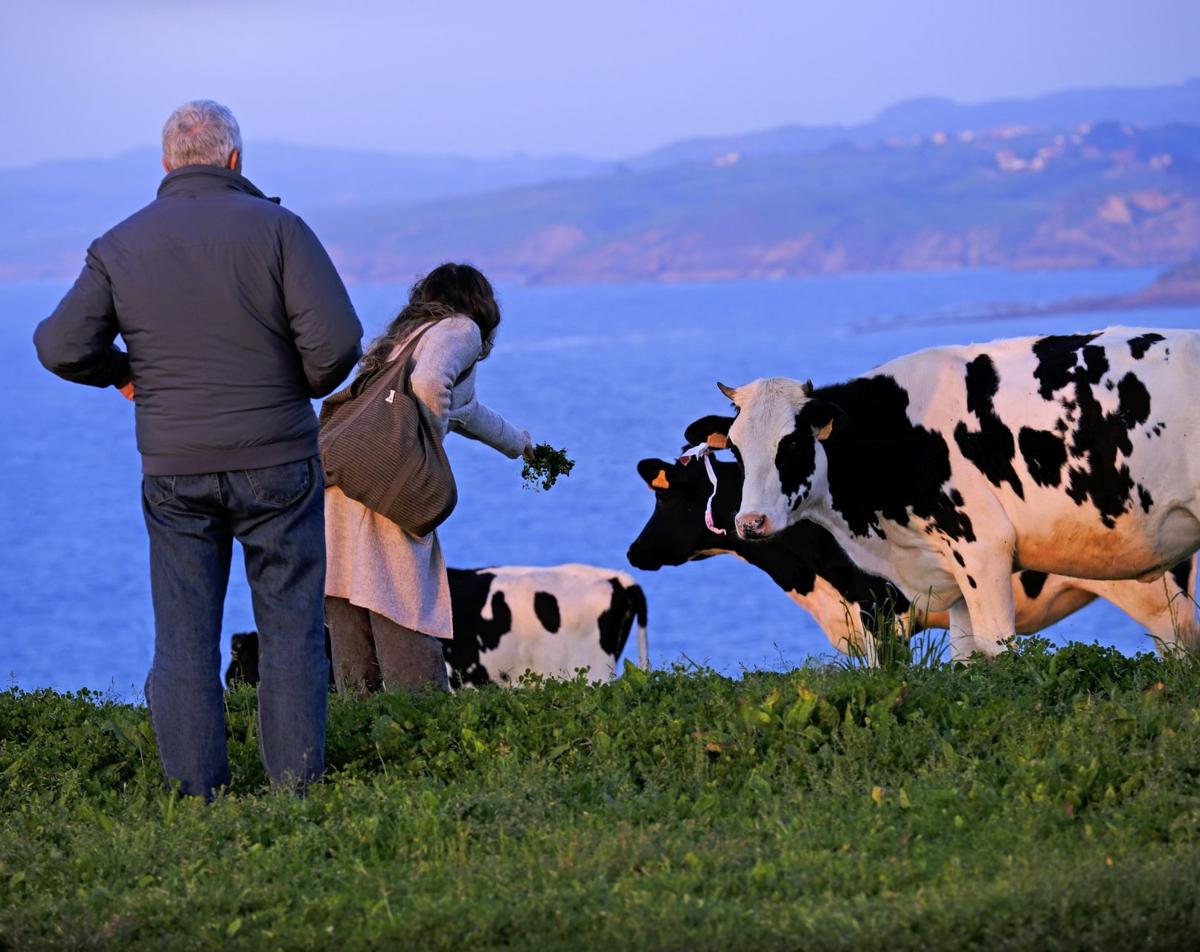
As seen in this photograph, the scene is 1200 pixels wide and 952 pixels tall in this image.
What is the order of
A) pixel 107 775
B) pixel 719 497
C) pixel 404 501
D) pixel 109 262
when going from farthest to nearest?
pixel 719 497 → pixel 404 501 → pixel 107 775 → pixel 109 262

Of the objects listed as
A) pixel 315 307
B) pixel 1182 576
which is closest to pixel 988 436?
pixel 1182 576

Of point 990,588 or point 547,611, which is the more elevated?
point 990,588

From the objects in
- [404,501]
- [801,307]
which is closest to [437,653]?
[404,501]

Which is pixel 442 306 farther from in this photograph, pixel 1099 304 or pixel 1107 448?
pixel 1099 304

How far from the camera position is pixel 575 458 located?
Answer: 42094 millimetres

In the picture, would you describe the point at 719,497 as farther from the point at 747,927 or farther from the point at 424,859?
the point at 747,927

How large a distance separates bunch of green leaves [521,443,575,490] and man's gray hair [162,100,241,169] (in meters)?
2.75

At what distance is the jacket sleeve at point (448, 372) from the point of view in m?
7.82

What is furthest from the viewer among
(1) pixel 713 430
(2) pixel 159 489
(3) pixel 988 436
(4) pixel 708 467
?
(4) pixel 708 467

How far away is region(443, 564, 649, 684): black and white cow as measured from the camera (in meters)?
14.5

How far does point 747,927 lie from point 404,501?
3.39 metres

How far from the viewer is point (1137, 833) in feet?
18.2

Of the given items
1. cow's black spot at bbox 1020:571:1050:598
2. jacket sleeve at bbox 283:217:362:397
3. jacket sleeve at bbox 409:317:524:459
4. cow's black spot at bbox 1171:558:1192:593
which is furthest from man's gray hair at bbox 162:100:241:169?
cow's black spot at bbox 1020:571:1050:598

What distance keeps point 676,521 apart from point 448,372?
4.10 m
